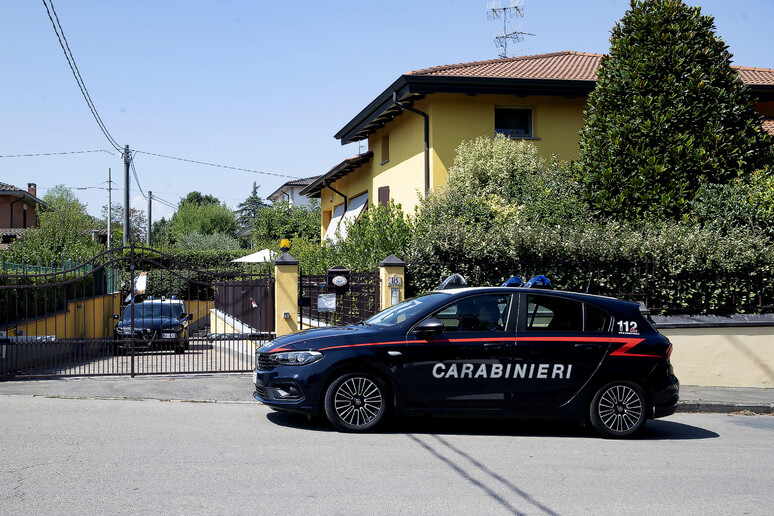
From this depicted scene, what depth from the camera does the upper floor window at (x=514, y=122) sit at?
19078 mm

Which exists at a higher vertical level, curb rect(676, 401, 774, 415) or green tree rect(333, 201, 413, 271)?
green tree rect(333, 201, 413, 271)

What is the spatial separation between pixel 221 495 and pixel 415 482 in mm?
1588

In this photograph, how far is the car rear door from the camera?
8.32m

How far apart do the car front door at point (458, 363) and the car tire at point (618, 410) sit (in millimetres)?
1138

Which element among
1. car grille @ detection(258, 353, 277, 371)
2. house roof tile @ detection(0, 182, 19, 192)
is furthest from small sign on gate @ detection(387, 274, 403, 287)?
house roof tile @ detection(0, 182, 19, 192)

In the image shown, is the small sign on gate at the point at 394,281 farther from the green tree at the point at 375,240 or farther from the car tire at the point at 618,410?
the car tire at the point at 618,410

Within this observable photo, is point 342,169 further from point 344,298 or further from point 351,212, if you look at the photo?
point 344,298

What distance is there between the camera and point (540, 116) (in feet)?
62.7

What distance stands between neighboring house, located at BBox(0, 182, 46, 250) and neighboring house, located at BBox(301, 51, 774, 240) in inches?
1537

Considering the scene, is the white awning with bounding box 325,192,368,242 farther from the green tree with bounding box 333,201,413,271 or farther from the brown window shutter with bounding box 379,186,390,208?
the green tree with bounding box 333,201,413,271

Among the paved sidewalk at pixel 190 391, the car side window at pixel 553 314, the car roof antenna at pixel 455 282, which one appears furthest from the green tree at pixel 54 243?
the car side window at pixel 553 314

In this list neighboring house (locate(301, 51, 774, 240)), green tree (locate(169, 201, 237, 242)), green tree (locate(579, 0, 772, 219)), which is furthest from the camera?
green tree (locate(169, 201, 237, 242))

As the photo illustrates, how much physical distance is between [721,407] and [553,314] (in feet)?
13.9

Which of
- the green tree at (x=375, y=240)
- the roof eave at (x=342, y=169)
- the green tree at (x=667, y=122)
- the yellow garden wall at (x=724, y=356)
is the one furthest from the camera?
the roof eave at (x=342, y=169)
